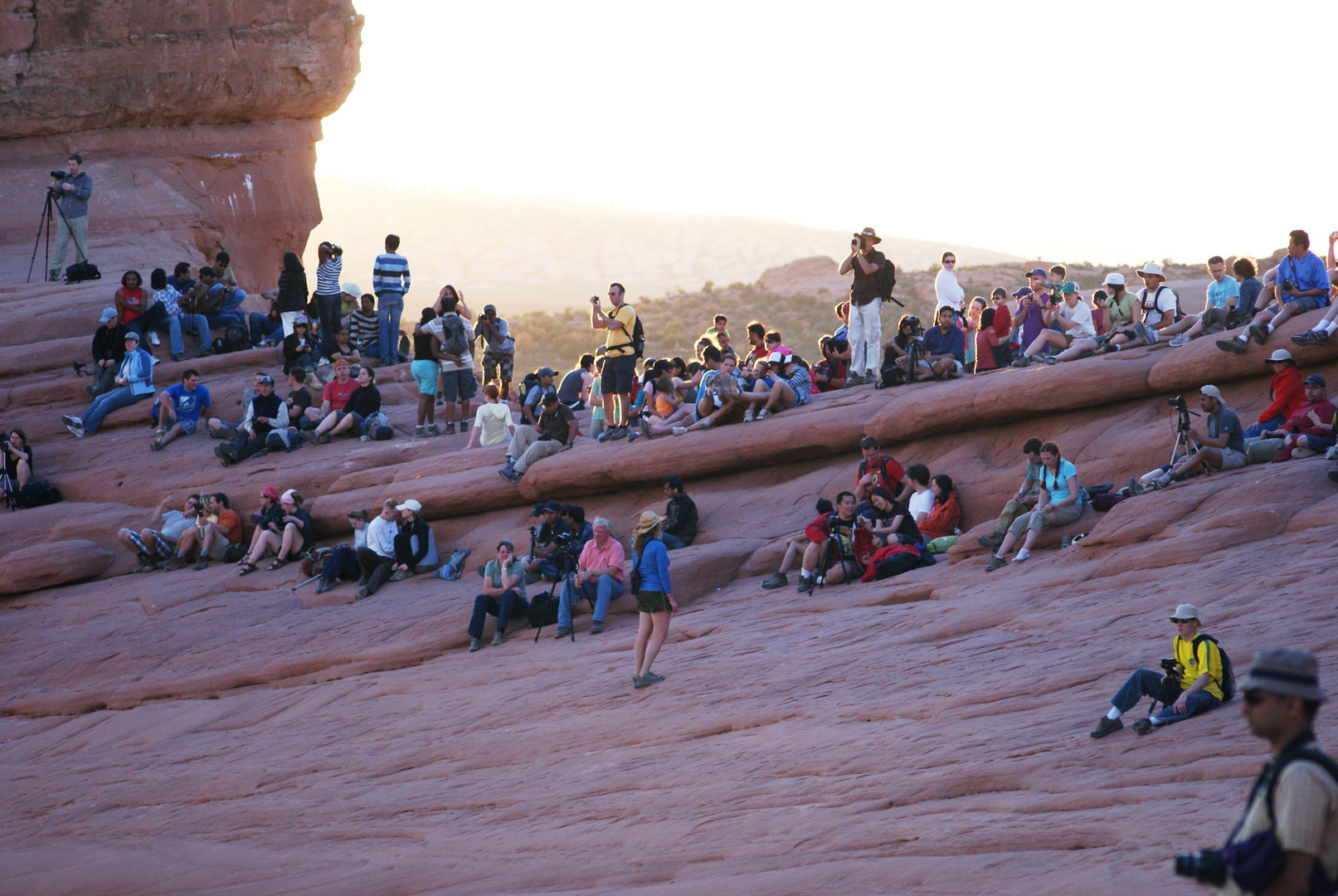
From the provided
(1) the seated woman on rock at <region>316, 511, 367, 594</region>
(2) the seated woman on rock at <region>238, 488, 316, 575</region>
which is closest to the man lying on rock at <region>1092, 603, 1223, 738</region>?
(1) the seated woman on rock at <region>316, 511, 367, 594</region>

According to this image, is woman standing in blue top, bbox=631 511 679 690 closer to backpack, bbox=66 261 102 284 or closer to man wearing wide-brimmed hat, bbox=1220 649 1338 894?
man wearing wide-brimmed hat, bbox=1220 649 1338 894

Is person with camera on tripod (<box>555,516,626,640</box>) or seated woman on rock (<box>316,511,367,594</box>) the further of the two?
seated woman on rock (<box>316,511,367,594</box>)

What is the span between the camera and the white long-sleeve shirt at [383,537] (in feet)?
63.8

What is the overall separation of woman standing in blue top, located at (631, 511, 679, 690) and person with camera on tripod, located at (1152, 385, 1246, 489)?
20.1 feet

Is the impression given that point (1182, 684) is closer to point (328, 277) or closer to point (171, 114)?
point (328, 277)

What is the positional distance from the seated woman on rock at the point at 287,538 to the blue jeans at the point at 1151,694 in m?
15.0

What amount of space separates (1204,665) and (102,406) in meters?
21.9

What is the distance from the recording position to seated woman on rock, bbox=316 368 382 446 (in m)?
23.5

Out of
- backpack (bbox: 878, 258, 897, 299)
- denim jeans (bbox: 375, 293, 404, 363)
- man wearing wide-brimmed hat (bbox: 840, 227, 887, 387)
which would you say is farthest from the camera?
denim jeans (bbox: 375, 293, 404, 363)

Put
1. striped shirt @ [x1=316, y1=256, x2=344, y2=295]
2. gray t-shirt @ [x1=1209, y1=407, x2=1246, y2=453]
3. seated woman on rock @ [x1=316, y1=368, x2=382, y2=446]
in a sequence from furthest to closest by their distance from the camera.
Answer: striped shirt @ [x1=316, y1=256, x2=344, y2=295], seated woman on rock @ [x1=316, y1=368, x2=382, y2=446], gray t-shirt @ [x1=1209, y1=407, x2=1246, y2=453]

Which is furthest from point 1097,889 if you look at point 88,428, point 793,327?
point 793,327

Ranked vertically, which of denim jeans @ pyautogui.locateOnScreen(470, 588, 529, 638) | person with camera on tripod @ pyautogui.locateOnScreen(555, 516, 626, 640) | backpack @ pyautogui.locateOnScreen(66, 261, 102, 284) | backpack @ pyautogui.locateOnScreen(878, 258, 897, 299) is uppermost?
backpack @ pyautogui.locateOnScreen(66, 261, 102, 284)

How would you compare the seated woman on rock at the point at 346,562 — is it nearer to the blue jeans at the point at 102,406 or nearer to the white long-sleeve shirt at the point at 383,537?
the white long-sleeve shirt at the point at 383,537

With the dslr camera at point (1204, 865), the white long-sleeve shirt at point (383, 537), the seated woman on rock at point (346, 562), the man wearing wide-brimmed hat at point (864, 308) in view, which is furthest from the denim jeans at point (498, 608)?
the dslr camera at point (1204, 865)
